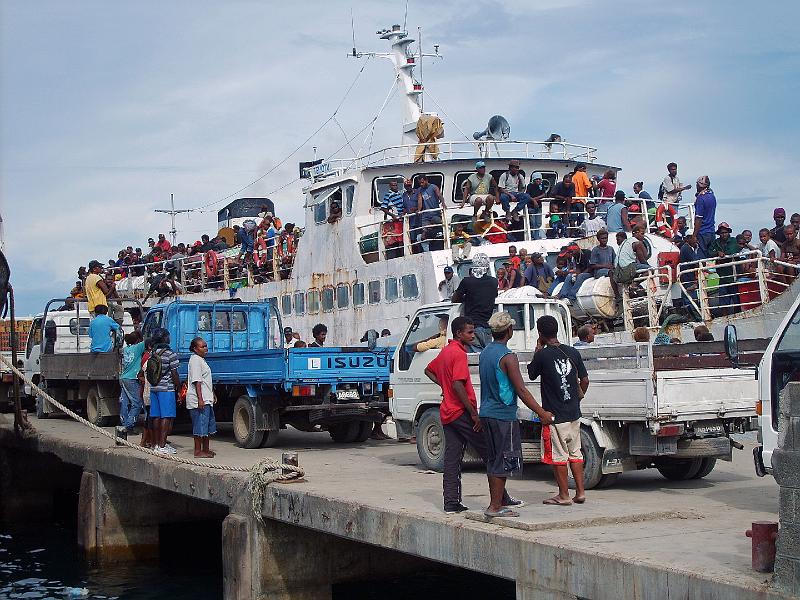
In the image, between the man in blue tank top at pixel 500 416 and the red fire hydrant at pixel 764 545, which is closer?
the red fire hydrant at pixel 764 545

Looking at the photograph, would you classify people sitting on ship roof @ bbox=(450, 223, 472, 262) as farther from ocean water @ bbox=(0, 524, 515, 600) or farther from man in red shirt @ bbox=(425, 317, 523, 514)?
man in red shirt @ bbox=(425, 317, 523, 514)

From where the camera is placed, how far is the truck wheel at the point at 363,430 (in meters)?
15.6

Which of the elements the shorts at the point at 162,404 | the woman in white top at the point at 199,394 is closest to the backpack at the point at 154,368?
the shorts at the point at 162,404

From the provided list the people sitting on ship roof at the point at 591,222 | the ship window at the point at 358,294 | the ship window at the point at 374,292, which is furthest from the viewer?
the ship window at the point at 358,294

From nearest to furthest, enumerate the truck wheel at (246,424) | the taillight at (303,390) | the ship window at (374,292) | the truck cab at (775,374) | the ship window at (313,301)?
the truck cab at (775,374)
the taillight at (303,390)
the truck wheel at (246,424)
the ship window at (374,292)
the ship window at (313,301)

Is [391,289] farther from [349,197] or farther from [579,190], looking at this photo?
[579,190]

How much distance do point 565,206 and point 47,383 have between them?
10775 mm

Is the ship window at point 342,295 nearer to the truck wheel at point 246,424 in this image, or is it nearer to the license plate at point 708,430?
the truck wheel at point 246,424

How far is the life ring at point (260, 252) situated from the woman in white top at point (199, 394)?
589 inches

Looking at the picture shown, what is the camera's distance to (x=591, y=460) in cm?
987

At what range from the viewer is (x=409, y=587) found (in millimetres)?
11773

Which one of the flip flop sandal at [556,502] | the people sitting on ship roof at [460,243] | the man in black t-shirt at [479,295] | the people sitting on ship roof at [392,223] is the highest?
the people sitting on ship roof at [392,223]

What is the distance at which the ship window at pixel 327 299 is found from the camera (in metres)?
24.2

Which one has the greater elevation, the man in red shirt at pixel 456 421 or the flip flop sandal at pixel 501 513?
the man in red shirt at pixel 456 421
